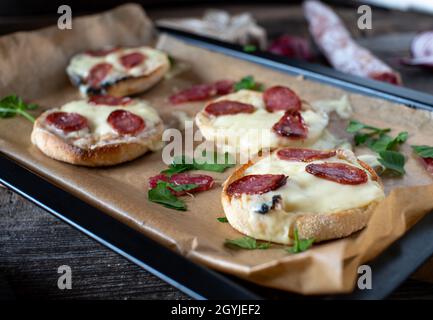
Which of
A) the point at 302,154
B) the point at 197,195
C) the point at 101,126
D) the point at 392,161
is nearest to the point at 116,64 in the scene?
the point at 101,126

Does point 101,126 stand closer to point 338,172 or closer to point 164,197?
point 164,197

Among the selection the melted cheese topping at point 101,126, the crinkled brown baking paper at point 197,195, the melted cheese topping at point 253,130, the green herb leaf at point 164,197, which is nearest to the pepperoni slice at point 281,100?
the melted cheese topping at point 253,130

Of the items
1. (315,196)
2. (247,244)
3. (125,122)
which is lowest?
(247,244)

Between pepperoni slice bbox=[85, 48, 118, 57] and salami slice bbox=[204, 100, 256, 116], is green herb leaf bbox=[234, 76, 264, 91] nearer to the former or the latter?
salami slice bbox=[204, 100, 256, 116]

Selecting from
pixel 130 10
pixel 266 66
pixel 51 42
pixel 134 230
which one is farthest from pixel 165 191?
pixel 130 10

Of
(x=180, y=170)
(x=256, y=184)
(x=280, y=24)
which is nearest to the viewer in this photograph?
(x=256, y=184)

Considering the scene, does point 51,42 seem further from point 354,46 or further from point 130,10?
point 354,46
